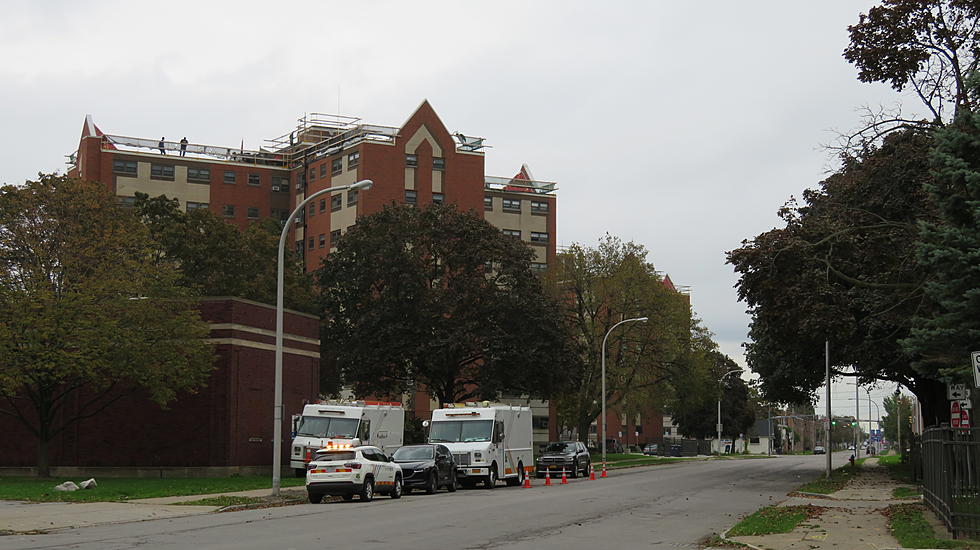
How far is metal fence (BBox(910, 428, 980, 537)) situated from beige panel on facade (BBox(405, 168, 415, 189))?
68864 mm

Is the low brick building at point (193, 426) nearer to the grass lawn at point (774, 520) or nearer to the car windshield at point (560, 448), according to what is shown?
the car windshield at point (560, 448)

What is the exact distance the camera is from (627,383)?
68188mm

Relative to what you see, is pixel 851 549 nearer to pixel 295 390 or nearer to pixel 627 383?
pixel 295 390

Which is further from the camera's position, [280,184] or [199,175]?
[280,184]

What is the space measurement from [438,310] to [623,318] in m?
14.4

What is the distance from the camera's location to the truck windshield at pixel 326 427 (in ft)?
127

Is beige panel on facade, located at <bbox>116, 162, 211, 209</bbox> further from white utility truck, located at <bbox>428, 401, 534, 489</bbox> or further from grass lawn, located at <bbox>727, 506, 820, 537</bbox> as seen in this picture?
grass lawn, located at <bbox>727, 506, 820, 537</bbox>

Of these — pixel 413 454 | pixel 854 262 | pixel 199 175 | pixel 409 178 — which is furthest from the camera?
pixel 199 175

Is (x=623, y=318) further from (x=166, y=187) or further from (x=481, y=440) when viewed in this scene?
(x=166, y=187)

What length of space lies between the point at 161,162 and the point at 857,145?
72152mm

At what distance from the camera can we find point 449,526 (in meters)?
19.9

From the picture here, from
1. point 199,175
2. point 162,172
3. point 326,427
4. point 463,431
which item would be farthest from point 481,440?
point 199,175

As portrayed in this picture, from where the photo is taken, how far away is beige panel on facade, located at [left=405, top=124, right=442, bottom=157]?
87000mm

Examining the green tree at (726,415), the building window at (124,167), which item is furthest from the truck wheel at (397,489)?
the green tree at (726,415)
